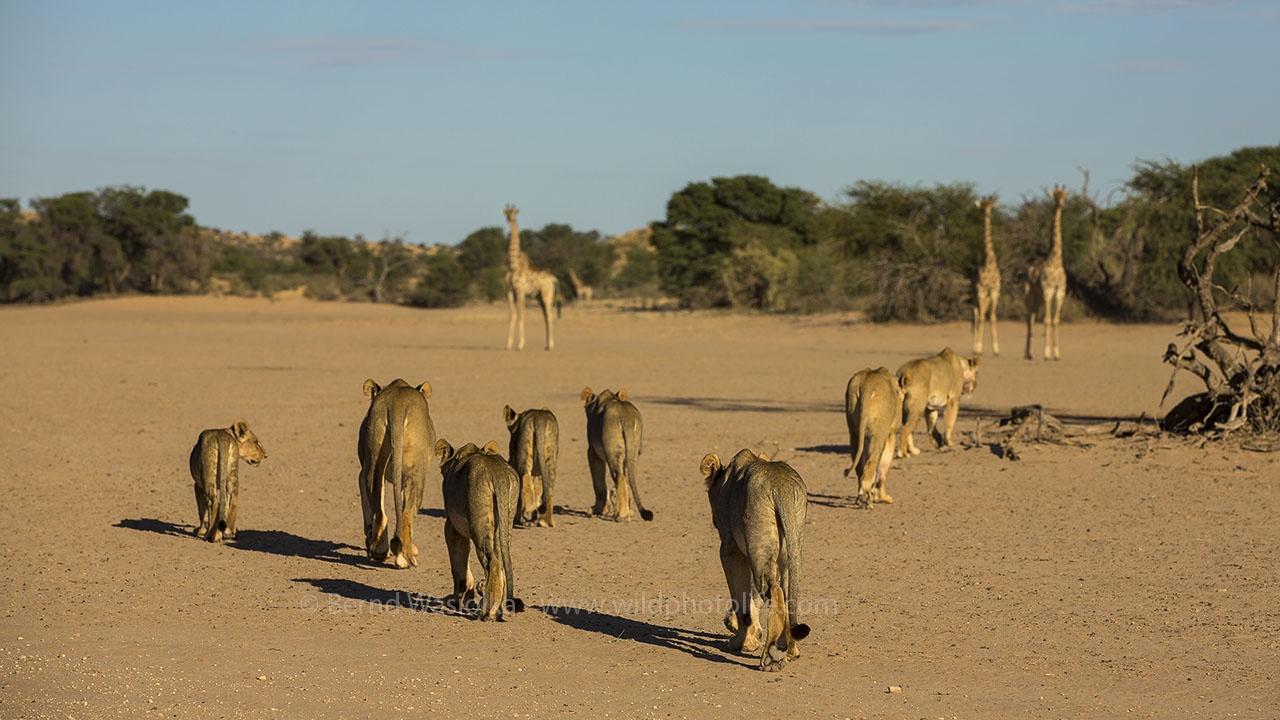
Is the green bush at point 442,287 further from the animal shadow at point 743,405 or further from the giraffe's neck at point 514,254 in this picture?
the animal shadow at point 743,405

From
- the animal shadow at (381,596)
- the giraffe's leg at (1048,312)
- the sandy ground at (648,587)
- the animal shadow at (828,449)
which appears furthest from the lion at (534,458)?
the giraffe's leg at (1048,312)

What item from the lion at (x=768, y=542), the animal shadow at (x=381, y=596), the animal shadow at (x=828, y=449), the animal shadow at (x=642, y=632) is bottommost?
the animal shadow at (x=381, y=596)

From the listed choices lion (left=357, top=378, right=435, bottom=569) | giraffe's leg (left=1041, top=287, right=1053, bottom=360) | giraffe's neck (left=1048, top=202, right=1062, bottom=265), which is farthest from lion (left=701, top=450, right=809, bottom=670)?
giraffe's neck (left=1048, top=202, right=1062, bottom=265)

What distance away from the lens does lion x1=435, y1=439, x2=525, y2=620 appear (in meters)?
8.75

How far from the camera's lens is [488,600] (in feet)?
29.5

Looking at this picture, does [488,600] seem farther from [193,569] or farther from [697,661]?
[193,569]

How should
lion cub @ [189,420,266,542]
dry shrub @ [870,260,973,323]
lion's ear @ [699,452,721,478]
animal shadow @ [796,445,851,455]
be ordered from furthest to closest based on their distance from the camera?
dry shrub @ [870,260,973,323]
animal shadow @ [796,445,851,455]
lion cub @ [189,420,266,542]
lion's ear @ [699,452,721,478]

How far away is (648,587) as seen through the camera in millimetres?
10203

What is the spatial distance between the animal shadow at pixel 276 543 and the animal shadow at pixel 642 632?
2150 mm

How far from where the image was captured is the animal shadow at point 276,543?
11.3m

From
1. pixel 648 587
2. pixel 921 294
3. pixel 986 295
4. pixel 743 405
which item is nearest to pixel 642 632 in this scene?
pixel 648 587

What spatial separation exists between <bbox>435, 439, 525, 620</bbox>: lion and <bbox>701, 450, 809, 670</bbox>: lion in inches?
50.6

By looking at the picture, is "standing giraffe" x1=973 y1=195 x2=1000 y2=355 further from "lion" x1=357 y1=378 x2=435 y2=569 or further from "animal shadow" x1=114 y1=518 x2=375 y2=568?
"lion" x1=357 y1=378 x2=435 y2=569

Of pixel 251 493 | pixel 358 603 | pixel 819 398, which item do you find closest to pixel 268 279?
pixel 819 398
